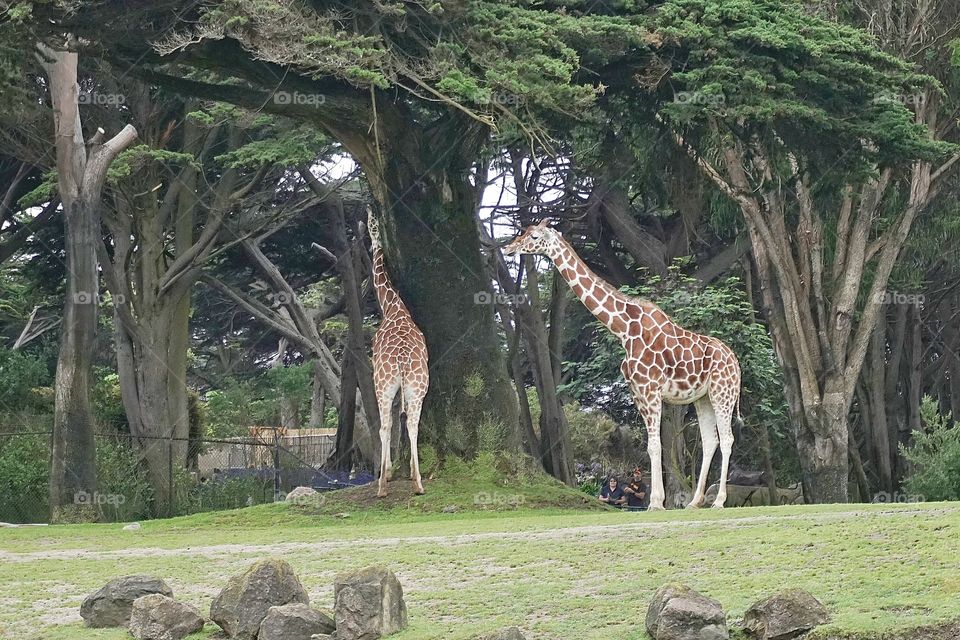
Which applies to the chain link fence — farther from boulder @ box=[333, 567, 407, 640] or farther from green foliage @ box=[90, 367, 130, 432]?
boulder @ box=[333, 567, 407, 640]

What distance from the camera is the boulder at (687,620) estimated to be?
1044 cm

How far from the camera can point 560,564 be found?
13828 mm

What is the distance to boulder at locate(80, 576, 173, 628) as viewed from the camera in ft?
40.1

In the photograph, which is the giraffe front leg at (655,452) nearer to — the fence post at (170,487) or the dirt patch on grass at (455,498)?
the dirt patch on grass at (455,498)

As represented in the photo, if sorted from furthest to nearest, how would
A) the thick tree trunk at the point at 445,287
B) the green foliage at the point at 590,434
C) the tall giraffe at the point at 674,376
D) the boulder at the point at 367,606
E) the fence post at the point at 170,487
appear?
1. the green foliage at the point at 590,434
2. the fence post at the point at 170,487
3. the thick tree trunk at the point at 445,287
4. the tall giraffe at the point at 674,376
5. the boulder at the point at 367,606

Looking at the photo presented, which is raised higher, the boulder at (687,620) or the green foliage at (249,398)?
the green foliage at (249,398)

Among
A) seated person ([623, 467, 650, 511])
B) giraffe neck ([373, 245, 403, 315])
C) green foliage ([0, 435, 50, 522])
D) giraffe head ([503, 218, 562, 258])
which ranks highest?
giraffe head ([503, 218, 562, 258])

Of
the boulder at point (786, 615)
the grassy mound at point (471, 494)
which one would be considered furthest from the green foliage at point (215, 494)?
the boulder at point (786, 615)

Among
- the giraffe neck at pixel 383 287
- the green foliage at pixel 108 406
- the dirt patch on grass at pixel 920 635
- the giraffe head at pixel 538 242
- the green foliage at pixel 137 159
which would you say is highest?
the green foliage at pixel 137 159

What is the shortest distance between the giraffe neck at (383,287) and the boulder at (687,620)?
12.0 m

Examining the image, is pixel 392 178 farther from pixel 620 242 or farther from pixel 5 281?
pixel 5 281

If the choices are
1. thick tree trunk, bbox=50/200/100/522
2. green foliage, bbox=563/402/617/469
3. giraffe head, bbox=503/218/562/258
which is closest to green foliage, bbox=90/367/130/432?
thick tree trunk, bbox=50/200/100/522

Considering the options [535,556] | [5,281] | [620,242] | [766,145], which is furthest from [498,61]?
[5,281]

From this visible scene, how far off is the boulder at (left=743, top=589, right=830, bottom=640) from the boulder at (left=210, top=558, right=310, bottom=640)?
3636 mm
